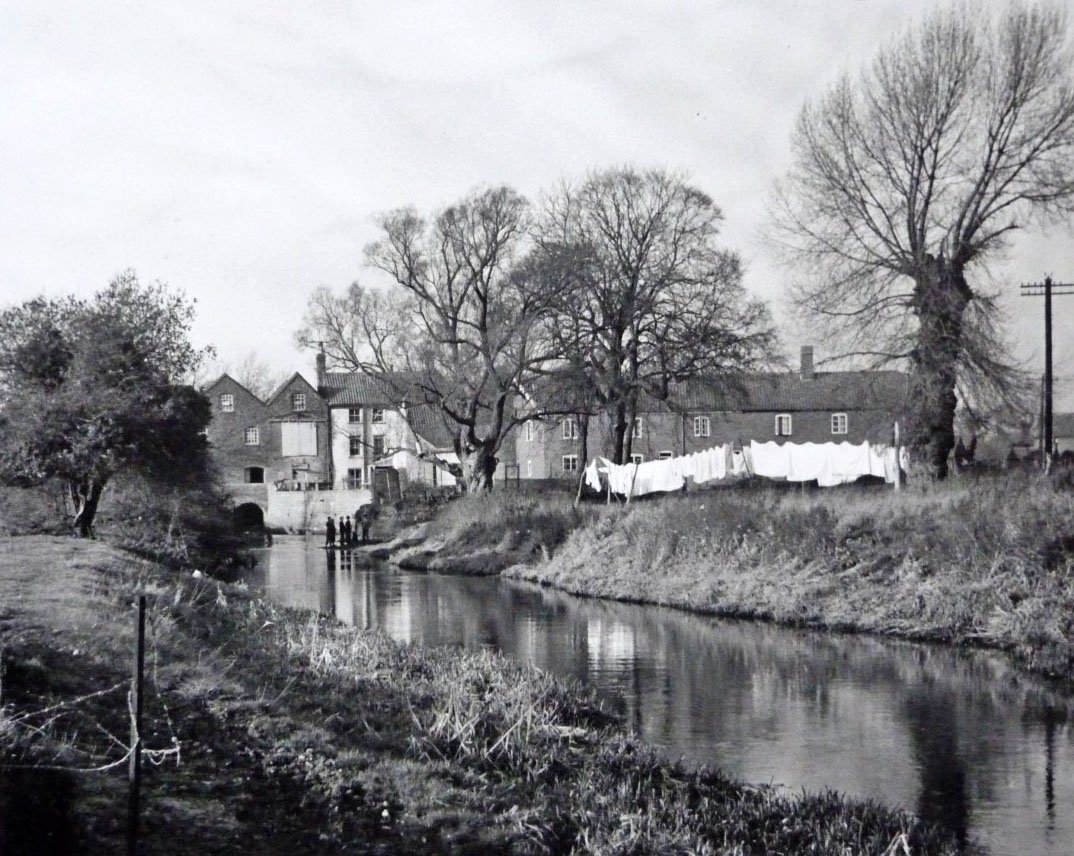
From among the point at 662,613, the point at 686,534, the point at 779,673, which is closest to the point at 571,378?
the point at 686,534

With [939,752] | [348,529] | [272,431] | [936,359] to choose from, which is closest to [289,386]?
[272,431]

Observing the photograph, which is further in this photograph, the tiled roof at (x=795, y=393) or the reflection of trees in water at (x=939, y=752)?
the tiled roof at (x=795, y=393)

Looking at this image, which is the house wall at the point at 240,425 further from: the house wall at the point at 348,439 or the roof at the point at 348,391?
the roof at the point at 348,391

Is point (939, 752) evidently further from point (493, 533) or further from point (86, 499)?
point (493, 533)

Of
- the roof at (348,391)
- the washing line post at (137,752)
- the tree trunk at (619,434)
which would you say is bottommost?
the washing line post at (137,752)

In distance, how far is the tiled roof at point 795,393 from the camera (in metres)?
28.0

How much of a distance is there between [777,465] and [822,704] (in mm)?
18087

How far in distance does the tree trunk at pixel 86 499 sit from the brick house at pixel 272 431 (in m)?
48.8

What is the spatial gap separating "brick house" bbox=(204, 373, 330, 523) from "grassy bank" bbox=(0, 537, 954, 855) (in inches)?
2651

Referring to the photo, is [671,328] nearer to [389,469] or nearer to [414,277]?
[414,277]

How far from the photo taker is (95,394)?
25.6 metres

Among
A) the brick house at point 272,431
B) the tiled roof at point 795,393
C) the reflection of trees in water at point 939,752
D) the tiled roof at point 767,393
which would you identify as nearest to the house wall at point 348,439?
the brick house at point 272,431

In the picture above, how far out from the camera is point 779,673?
15.2 m

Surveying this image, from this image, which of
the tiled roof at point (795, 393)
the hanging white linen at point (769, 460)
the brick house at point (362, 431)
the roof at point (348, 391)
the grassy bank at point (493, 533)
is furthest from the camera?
the roof at point (348, 391)
